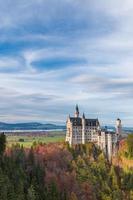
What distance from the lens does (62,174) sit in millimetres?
163375

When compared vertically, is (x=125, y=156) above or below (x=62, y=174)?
above

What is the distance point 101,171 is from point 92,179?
10.6 metres

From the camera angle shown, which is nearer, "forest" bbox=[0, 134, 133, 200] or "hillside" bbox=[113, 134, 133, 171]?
"forest" bbox=[0, 134, 133, 200]

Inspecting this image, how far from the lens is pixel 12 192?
105 m

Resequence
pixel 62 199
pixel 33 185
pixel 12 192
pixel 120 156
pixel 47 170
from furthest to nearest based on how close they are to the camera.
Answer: pixel 120 156 → pixel 47 170 → pixel 62 199 → pixel 33 185 → pixel 12 192

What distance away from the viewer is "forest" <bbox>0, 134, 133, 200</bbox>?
120062 millimetres

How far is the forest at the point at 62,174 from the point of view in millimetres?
120062

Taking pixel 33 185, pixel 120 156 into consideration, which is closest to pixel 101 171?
pixel 120 156

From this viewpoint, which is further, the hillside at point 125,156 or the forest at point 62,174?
the hillside at point 125,156

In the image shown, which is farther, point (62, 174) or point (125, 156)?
point (125, 156)

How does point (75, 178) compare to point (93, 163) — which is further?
point (93, 163)

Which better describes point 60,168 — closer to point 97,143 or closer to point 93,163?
point 93,163

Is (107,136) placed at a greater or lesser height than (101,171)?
greater

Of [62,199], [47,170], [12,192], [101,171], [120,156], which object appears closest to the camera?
[12,192]
